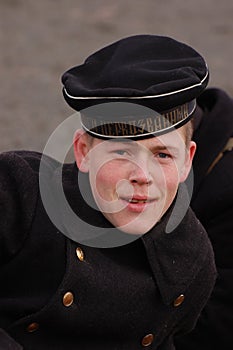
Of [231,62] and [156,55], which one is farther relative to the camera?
[231,62]

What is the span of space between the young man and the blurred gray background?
207cm

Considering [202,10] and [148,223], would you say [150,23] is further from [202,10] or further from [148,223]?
[148,223]

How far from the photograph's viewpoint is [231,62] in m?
4.83

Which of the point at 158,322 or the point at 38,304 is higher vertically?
the point at 38,304

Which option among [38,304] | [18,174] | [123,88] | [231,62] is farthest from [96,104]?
[231,62]

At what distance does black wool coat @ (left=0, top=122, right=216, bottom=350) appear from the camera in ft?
5.99

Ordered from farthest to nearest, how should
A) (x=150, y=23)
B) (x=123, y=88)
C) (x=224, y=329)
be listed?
(x=150, y=23)
(x=224, y=329)
(x=123, y=88)

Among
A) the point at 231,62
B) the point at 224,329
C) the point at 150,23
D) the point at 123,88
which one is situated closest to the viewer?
the point at 123,88

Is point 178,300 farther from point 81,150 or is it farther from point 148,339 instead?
point 81,150

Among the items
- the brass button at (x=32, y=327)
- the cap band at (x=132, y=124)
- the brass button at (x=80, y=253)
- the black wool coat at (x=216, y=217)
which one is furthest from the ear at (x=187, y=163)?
the black wool coat at (x=216, y=217)

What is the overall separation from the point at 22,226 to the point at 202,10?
3840mm

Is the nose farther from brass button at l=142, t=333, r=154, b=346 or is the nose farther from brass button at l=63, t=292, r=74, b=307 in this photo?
brass button at l=142, t=333, r=154, b=346

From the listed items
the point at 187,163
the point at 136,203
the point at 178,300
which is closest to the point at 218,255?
the point at 178,300

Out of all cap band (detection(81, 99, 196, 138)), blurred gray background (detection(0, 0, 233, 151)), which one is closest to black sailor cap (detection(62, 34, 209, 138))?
cap band (detection(81, 99, 196, 138))
